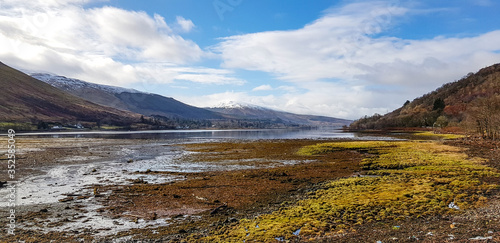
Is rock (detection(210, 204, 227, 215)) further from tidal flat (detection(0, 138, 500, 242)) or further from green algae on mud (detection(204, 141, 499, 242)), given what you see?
green algae on mud (detection(204, 141, 499, 242))

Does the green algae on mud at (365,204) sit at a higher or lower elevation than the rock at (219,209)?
higher

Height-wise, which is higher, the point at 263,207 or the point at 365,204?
the point at 365,204

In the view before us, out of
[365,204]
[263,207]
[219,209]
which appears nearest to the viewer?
[365,204]

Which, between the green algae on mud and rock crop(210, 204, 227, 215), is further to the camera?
rock crop(210, 204, 227, 215)

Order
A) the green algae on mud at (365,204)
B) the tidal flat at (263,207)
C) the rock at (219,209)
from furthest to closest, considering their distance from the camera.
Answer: the rock at (219,209) → the green algae on mud at (365,204) → the tidal flat at (263,207)

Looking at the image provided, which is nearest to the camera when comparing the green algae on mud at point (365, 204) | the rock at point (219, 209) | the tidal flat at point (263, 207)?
the tidal flat at point (263, 207)

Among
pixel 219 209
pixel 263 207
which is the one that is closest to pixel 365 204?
pixel 263 207

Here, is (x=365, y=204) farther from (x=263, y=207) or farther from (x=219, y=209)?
(x=219, y=209)

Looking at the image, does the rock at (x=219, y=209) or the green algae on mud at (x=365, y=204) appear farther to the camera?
the rock at (x=219, y=209)

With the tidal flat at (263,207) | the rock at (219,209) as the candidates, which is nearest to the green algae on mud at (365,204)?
the tidal flat at (263,207)

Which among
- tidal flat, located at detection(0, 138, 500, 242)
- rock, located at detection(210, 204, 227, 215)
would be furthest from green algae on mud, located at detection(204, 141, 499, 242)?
rock, located at detection(210, 204, 227, 215)

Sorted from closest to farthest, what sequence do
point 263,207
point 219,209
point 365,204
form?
1. point 365,204
2. point 219,209
3. point 263,207

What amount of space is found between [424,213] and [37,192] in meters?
27.8

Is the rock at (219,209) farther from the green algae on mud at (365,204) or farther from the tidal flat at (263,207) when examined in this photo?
the green algae on mud at (365,204)
